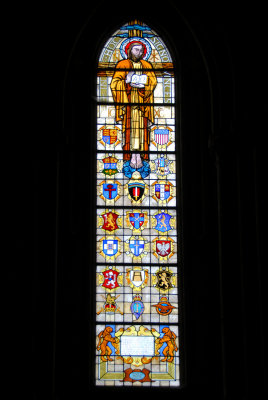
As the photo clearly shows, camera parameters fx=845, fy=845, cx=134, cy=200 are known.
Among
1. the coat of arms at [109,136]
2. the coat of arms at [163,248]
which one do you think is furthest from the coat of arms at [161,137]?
the coat of arms at [163,248]

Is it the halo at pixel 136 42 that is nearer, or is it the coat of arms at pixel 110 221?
the coat of arms at pixel 110 221

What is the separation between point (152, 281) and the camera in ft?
37.1

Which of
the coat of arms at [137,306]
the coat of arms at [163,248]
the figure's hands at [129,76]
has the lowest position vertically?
the coat of arms at [137,306]

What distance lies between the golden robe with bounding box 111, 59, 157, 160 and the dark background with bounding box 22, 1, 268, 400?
1.37 ft

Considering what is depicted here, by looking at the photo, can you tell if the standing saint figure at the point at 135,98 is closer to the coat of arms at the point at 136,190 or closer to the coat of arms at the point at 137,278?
the coat of arms at the point at 136,190

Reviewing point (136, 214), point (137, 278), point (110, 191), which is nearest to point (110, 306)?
point (137, 278)

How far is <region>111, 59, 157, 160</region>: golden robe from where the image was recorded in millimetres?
12000

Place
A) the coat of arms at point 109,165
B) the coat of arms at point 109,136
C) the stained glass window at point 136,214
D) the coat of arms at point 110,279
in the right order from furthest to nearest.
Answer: the coat of arms at point 109,136 → the coat of arms at point 109,165 → the coat of arms at point 110,279 → the stained glass window at point 136,214

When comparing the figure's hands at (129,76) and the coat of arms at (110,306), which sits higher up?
the figure's hands at (129,76)
